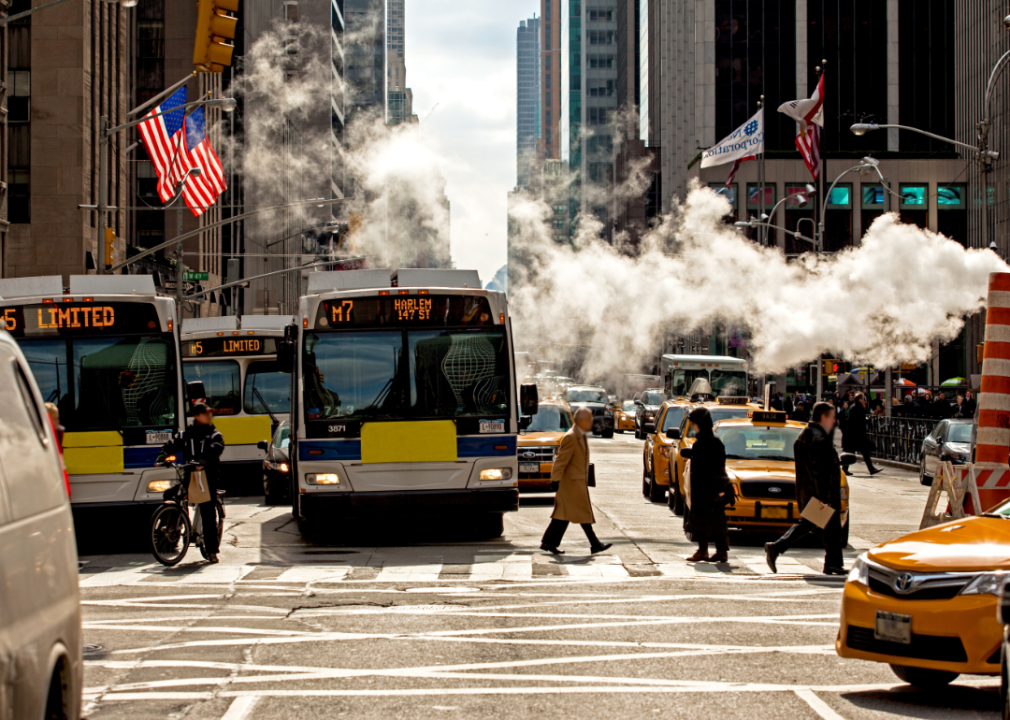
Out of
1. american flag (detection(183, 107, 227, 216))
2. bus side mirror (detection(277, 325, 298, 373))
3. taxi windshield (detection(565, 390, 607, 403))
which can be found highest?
american flag (detection(183, 107, 227, 216))

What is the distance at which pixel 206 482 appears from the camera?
524 inches

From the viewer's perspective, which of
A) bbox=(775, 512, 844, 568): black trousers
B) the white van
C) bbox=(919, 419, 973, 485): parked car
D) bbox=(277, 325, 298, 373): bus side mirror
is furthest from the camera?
bbox=(919, 419, 973, 485): parked car

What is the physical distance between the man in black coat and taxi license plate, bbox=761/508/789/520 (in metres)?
2.63

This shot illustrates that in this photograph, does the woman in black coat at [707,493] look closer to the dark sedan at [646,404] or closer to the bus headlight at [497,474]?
the bus headlight at [497,474]

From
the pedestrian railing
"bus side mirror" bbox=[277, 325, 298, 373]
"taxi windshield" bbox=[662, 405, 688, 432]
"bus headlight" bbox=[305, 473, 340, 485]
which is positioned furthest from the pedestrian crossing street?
the pedestrian railing

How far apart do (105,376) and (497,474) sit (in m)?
4.81

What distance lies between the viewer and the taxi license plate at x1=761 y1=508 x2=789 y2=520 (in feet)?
48.4

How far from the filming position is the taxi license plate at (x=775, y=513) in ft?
48.4

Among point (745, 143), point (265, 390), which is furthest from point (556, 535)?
point (745, 143)

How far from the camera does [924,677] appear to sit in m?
6.93

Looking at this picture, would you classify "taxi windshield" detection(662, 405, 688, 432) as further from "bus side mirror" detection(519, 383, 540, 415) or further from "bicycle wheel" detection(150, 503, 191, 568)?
"bicycle wheel" detection(150, 503, 191, 568)

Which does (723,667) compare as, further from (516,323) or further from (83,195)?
(516,323)

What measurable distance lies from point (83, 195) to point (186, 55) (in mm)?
22887

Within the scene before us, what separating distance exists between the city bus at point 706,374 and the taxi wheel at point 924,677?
3960 centimetres
